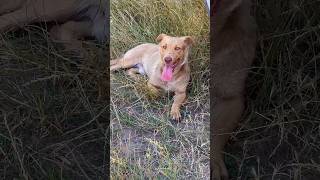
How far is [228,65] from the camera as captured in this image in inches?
107

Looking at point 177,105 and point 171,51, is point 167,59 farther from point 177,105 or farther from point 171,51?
point 177,105

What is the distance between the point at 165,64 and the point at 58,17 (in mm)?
650

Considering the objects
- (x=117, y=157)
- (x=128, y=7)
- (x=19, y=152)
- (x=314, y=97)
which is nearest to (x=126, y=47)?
(x=128, y=7)

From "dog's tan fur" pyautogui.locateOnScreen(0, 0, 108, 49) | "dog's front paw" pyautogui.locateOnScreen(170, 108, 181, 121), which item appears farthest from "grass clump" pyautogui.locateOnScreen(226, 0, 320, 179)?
"dog's tan fur" pyautogui.locateOnScreen(0, 0, 108, 49)

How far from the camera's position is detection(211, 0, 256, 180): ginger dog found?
8.79 ft

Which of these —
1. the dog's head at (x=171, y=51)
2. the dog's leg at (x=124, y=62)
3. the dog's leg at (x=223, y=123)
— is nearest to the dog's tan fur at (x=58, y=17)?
the dog's leg at (x=124, y=62)

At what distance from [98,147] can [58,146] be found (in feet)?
0.67

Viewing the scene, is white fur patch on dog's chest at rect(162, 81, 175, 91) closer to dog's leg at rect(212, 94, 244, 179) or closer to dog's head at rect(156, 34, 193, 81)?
dog's head at rect(156, 34, 193, 81)

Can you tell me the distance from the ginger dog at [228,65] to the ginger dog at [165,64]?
16cm

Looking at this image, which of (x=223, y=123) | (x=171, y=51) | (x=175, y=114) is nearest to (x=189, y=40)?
(x=171, y=51)

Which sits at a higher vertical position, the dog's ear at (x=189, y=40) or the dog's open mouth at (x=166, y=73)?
the dog's ear at (x=189, y=40)

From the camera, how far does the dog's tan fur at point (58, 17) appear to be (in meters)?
2.82

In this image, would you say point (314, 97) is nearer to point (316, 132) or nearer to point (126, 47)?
point (316, 132)

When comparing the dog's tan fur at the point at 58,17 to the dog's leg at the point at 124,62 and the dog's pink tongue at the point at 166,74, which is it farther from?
the dog's pink tongue at the point at 166,74
